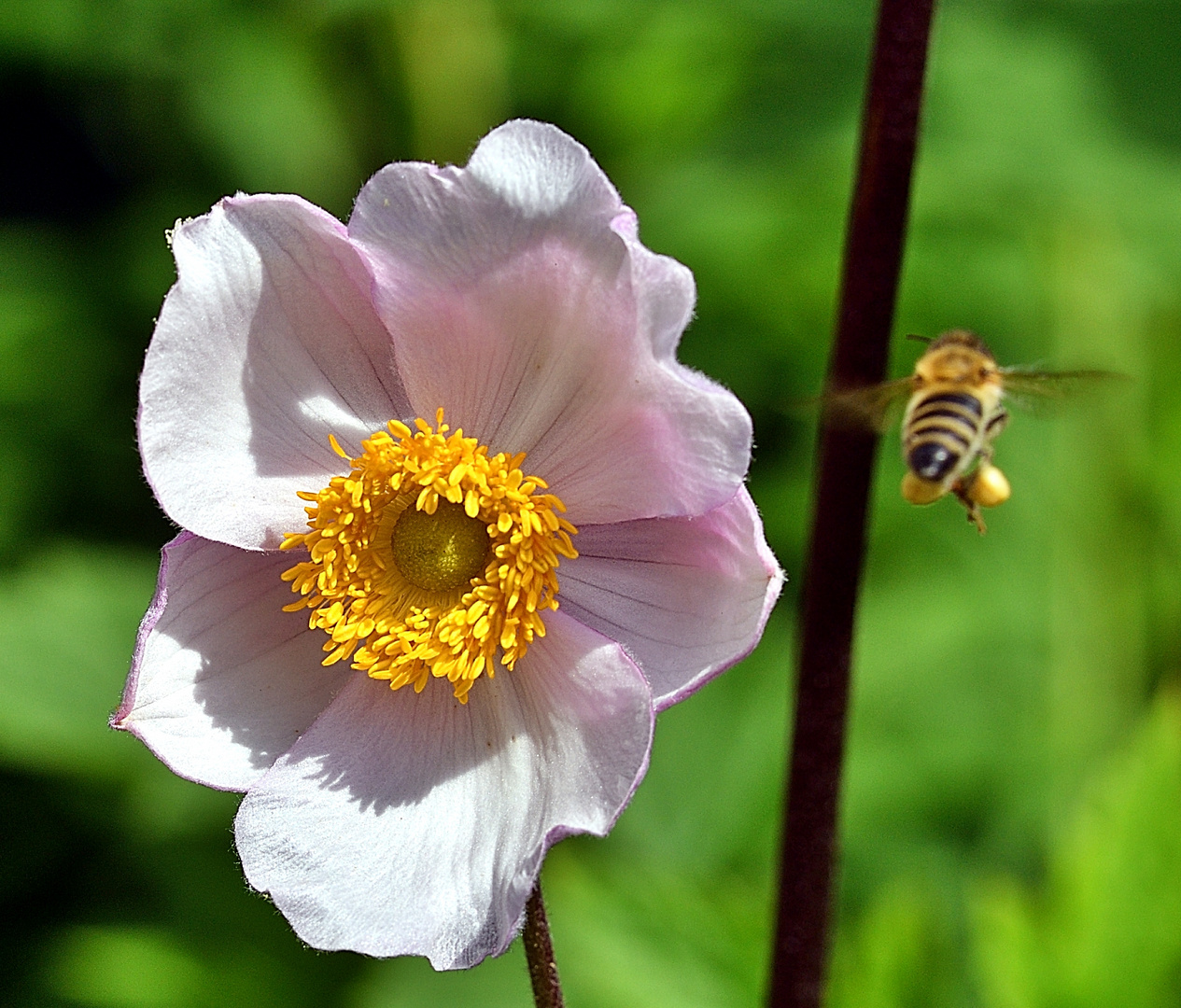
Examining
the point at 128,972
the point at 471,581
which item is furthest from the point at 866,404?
the point at 128,972

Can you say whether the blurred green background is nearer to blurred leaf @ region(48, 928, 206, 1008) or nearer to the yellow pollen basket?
blurred leaf @ region(48, 928, 206, 1008)

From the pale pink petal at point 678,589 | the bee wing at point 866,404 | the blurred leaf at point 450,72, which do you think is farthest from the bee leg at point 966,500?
the blurred leaf at point 450,72

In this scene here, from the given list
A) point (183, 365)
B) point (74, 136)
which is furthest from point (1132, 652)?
point (74, 136)

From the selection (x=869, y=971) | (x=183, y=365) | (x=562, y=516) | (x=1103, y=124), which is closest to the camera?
(x=183, y=365)

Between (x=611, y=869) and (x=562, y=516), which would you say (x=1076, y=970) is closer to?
(x=611, y=869)

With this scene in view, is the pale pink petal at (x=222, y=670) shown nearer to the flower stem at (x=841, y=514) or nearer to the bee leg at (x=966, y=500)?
the flower stem at (x=841, y=514)

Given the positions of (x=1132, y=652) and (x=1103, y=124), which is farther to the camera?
(x=1132, y=652)
